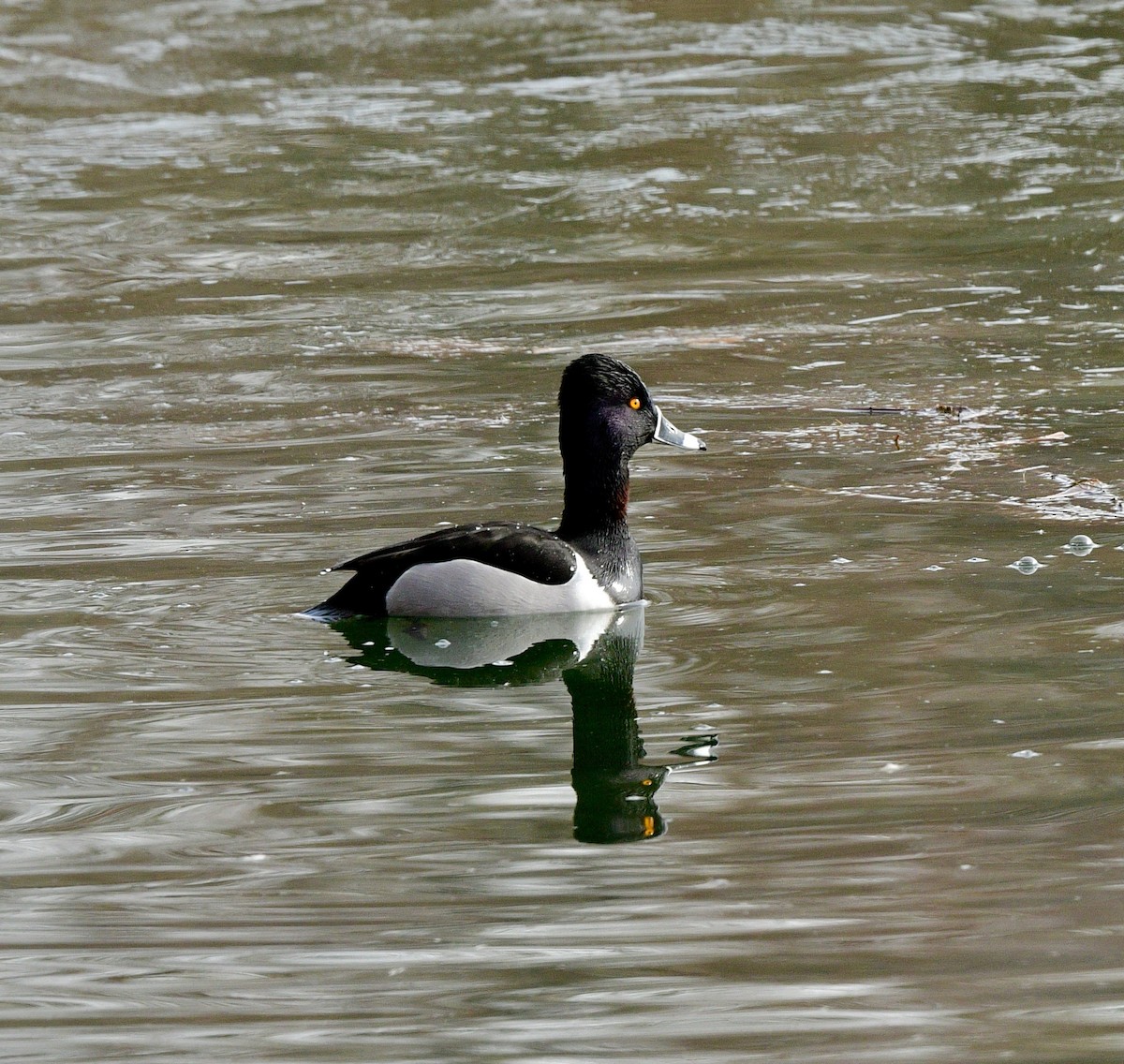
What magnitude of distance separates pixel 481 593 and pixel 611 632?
511 millimetres

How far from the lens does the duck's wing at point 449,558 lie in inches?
286

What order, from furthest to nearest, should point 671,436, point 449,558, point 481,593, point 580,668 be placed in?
point 671,436 < point 481,593 < point 449,558 < point 580,668

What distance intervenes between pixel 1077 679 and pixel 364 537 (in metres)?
3.19

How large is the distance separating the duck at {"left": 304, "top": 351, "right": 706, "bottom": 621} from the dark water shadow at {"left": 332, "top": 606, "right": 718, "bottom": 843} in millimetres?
64

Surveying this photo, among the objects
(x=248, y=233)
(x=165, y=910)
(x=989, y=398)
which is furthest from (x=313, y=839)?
(x=248, y=233)

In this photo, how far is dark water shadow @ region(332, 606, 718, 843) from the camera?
572cm

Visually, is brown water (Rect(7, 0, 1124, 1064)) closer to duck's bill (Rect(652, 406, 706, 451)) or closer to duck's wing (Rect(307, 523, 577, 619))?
duck's wing (Rect(307, 523, 577, 619))

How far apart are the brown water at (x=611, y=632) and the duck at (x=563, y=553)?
0.20 m

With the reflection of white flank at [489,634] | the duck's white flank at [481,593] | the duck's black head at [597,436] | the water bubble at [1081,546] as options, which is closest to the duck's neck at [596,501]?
the duck's black head at [597,436]

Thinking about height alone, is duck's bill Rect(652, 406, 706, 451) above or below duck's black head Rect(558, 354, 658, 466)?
below

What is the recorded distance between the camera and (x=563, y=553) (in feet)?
24.4

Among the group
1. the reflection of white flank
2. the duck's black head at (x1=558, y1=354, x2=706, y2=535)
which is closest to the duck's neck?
the duck's black head at (x1=558, y1=354, x2=706, y2=535)

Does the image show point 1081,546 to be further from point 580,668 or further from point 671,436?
point 580,668

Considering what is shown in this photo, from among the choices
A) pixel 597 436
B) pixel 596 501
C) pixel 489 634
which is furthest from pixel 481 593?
pixel 597 436
